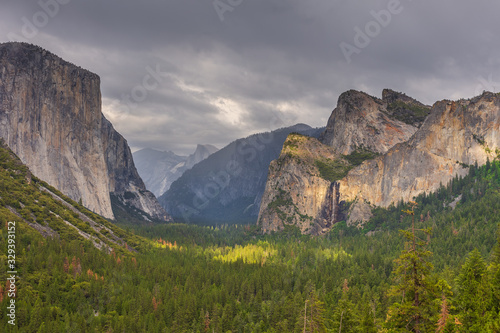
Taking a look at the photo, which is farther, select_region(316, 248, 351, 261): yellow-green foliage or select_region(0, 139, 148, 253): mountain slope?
select_region(316, 248, 351, 261): yellow-green foliage

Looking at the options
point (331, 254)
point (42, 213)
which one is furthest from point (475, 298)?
point (42, 213)

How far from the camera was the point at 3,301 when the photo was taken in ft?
309

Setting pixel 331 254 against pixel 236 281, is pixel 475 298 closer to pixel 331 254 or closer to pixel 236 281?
pixel 236 281

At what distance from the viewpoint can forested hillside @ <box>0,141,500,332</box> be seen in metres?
51.7

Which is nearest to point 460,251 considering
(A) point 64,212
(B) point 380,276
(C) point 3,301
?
(B) point 380,276

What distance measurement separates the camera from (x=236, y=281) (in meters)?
141

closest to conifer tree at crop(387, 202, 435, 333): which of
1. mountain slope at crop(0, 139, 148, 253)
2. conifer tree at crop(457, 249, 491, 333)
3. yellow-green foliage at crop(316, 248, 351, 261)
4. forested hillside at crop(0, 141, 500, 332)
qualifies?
forested hillside at crop(0, 141, 500, 332)

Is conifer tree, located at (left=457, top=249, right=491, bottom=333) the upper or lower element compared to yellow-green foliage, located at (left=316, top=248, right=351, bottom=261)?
upper

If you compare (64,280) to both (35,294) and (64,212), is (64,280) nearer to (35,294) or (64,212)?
(35,294)

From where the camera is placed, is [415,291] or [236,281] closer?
[415,291]

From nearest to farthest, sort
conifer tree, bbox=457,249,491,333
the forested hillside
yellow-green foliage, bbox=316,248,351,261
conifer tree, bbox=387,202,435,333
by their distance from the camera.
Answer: conifer tree, bbox=387,202,435,333 < conifer tree, bbox=457,249,491,333 < the forested hillside < yellow-green foliage, bbox=316,248,351,261

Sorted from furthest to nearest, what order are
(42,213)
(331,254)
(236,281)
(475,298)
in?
(331,254) < (42,213) < (236,281) < (475,298)

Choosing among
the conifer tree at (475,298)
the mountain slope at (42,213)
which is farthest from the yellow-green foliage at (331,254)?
the conifer tree at (475,298)

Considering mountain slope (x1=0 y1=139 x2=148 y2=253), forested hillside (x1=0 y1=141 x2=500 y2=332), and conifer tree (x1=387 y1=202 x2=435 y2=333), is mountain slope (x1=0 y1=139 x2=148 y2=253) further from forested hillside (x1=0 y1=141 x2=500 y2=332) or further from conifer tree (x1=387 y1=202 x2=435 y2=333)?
conifer tree (x1=387 y1=202 x2=435 y2=333)
